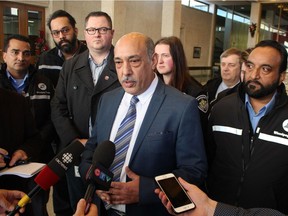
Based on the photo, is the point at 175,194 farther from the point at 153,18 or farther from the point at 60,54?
the point at 153,18

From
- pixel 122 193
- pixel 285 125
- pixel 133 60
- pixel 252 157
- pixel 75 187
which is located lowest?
pixel 75 187

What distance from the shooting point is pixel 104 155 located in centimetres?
116

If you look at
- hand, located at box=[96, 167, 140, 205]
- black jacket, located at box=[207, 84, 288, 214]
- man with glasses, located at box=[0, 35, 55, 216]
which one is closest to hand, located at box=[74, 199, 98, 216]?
hand, located at box=[96, 167, 140, 205]

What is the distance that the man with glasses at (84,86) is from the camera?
2301mm

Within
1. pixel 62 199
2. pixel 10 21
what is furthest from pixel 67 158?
pixel 10 21

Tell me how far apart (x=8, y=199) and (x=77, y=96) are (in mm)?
1120

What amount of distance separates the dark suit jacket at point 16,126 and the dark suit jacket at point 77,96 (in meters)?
0.50

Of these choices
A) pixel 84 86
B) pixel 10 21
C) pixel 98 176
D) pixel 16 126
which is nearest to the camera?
pixel 98 176

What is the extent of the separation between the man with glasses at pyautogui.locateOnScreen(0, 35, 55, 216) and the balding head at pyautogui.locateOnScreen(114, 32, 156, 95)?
1.27 metres

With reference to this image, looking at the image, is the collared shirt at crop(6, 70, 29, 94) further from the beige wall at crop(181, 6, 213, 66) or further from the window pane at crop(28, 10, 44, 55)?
the beige wall at crop(181, 6, 213, 66)

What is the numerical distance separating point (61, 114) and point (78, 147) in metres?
1.30

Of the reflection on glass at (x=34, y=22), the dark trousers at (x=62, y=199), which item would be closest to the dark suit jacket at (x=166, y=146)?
the dark trousers at (x=62, y=199)

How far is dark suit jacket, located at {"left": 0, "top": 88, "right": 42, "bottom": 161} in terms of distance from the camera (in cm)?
168

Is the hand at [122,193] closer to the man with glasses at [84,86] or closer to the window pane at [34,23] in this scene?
the man with glasses at [84,86]
